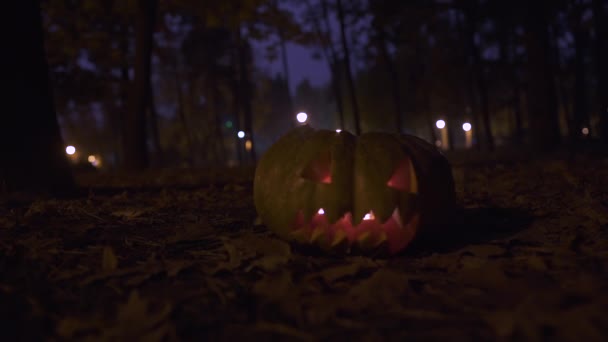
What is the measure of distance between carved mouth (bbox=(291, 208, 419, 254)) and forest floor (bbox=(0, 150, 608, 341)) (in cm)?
10

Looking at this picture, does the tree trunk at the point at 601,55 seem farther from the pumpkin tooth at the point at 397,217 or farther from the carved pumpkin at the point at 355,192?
the pumpkin tooth at the point at 397,217

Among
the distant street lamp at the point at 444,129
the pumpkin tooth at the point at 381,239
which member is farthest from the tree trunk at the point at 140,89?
the distant street lamp at the point at 444,129

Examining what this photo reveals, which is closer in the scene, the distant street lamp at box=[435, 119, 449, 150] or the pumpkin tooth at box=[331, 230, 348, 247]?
the pumpkin tooth at box=[331, 230, 348, 247]

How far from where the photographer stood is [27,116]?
477 cm

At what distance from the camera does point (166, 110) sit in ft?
132

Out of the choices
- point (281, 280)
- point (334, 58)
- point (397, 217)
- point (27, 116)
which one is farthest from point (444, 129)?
point (281, 280)

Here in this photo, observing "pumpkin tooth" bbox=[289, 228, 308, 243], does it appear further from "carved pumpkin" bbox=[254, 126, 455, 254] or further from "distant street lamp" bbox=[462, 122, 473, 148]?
"distant street lamp" bbox=[462, 122, 473, 148]

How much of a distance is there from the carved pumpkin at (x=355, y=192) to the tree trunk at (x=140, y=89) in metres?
9.11

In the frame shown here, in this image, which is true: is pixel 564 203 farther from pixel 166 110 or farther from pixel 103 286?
pixel 166 110

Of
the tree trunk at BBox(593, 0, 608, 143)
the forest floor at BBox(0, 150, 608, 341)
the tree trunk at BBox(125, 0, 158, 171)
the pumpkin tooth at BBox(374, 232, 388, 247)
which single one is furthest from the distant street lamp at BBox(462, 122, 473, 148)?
the pumpkin tooth at BBox(374, 232, 388, 247)

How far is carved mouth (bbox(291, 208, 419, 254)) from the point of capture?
9.25 feet

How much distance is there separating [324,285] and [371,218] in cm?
73

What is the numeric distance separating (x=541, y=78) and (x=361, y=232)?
30.1ft

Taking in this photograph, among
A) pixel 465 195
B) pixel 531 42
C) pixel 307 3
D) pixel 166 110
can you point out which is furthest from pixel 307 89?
pixel 465 195
